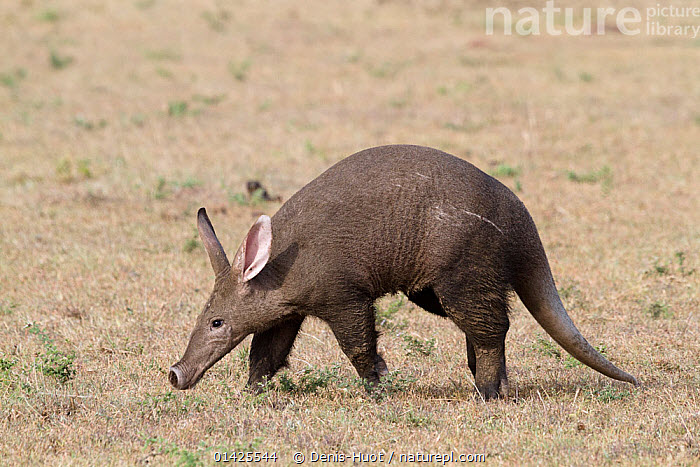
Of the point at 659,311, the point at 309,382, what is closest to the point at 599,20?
the point at 659,311

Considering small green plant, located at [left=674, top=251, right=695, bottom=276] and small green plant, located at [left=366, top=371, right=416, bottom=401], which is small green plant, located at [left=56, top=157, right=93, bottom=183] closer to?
small green plant, located at [left=366, top=371, right=416, bottom=401]

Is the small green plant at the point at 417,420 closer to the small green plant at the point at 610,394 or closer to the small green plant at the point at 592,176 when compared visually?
the small green plant at the point at 610,394

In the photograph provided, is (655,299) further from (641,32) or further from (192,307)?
(641,32)

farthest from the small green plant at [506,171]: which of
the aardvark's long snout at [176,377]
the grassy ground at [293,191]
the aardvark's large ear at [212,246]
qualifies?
the aardvark's long snout at [176,377]

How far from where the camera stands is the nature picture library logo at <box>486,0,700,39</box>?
23.9 metres

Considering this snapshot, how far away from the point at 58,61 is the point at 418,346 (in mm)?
15446

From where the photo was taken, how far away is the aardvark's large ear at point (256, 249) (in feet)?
16.4

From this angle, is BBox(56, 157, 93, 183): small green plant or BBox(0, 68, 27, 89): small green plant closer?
BBox(56, 157, 93, 183): small green plant

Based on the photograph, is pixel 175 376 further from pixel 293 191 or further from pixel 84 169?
pixel 84 169

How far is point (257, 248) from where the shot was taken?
507cm

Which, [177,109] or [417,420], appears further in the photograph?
[177,109]

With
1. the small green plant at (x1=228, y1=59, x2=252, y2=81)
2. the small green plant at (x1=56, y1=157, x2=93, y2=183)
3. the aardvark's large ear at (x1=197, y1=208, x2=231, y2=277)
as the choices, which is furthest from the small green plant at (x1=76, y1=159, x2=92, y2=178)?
the small green plant at (x1=228, y1=59, x2=252, y2=81)

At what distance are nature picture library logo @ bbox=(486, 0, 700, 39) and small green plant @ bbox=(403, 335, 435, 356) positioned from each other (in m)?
18.3

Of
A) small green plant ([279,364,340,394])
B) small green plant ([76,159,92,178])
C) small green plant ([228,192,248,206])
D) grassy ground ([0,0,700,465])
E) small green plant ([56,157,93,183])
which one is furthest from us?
small green plant ([76,159,92,178])
